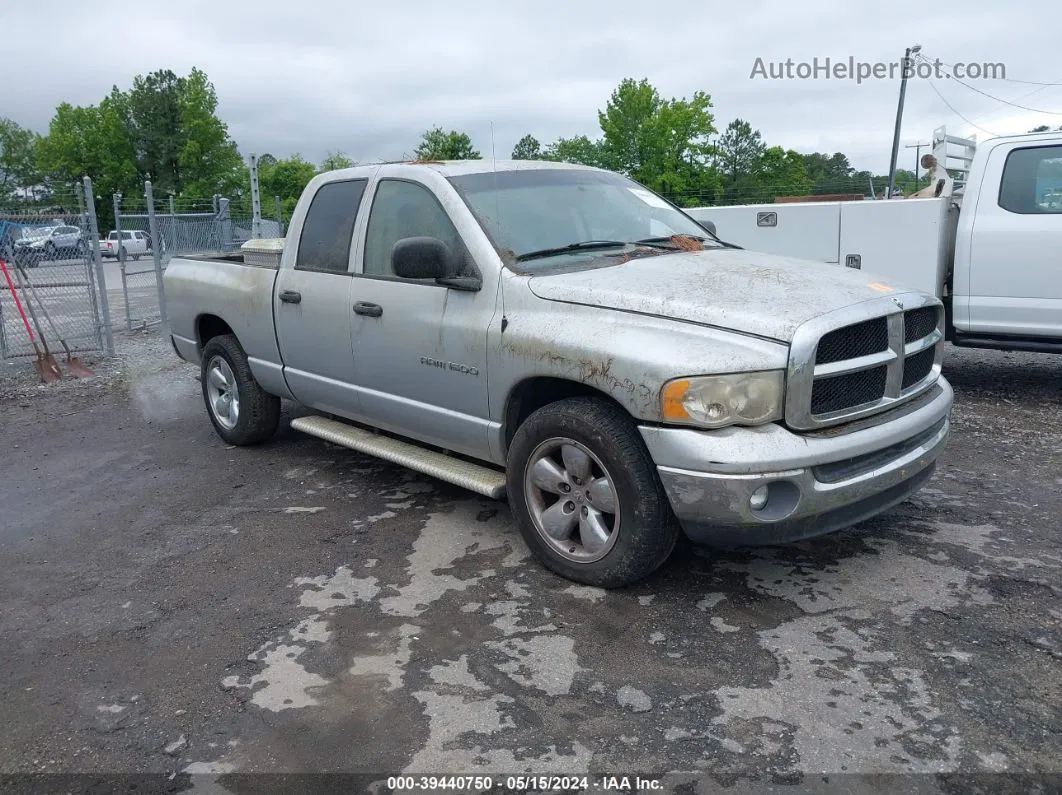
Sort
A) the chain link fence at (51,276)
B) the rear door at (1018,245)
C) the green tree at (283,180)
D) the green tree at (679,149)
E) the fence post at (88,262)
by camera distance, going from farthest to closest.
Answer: the green tree at (283,180) < the green tree at (679,149) < the fence post at (88,262) < the chain link fence at (51,276) < the rear door at (1018,245)

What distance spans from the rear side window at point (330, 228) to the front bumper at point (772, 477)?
8.40 ft

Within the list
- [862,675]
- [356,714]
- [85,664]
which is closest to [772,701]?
[862,675]

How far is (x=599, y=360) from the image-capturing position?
379 centimetres

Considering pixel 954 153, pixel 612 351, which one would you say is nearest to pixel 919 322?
pixel 612 351

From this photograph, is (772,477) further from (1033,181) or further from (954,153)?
(954,153)

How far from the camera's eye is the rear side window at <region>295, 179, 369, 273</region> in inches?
211

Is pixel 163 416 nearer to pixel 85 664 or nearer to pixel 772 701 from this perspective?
pixel 85 664

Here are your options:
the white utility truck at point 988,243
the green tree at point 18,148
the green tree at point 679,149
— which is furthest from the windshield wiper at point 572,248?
the green tree at point 18,148

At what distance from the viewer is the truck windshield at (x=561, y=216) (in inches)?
179

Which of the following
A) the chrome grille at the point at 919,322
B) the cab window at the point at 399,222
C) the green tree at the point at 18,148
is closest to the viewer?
the chrome grille at the point at 919,322

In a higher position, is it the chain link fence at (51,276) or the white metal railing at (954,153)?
the white metal railing at (954,153)

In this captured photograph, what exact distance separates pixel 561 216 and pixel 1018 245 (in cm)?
420

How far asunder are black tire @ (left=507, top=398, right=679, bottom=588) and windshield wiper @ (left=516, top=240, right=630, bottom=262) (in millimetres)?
837

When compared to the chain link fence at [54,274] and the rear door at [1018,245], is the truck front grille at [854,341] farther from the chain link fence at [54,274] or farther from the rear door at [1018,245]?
the chain link fence at [54,274]
